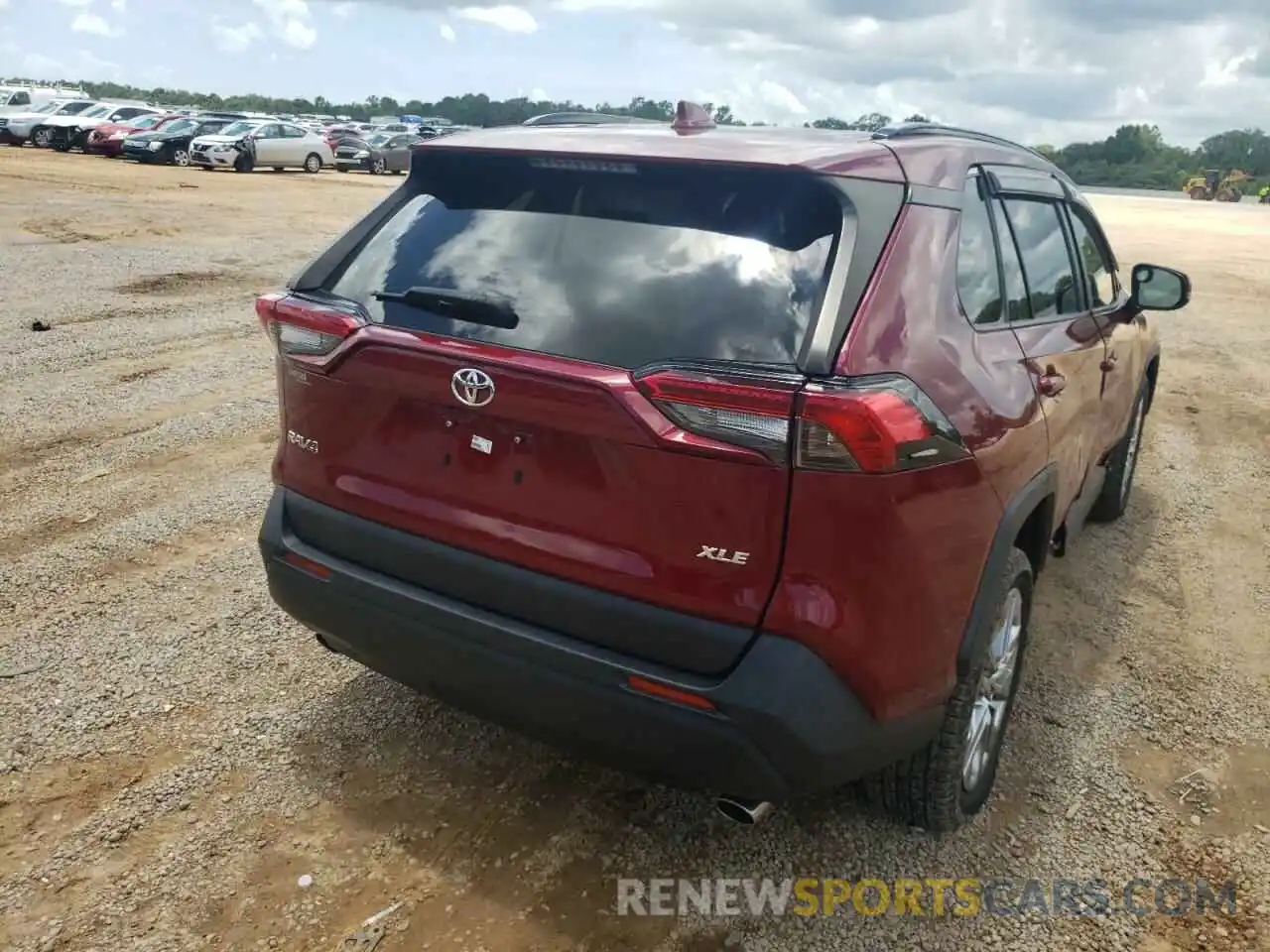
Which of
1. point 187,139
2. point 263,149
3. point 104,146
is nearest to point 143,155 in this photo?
point 187,139

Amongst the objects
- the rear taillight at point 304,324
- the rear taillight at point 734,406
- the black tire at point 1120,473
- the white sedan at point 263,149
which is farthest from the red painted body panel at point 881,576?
the white sedan at point 263,149

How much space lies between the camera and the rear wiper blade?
2.47 m

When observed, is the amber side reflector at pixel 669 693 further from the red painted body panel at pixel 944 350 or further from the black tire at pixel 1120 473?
the black tire at pixel 1120 473

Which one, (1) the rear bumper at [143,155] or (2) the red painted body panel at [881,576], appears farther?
(1) the rear bumper at [143,155]

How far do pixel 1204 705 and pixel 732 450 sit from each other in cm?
263

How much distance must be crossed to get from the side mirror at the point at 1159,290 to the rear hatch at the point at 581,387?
2783 mm

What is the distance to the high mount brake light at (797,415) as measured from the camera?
2115 mm

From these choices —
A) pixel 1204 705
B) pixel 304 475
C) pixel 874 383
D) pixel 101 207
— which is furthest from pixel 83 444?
pixel 101 207

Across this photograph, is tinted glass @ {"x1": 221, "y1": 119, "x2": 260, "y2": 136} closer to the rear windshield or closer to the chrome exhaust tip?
the rear windshield

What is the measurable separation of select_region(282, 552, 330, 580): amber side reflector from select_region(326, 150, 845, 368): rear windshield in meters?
0.71

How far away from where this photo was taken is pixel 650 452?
222cm

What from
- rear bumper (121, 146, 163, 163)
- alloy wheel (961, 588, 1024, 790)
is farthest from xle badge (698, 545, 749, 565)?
rear bumper (121, 146, 163, 163)

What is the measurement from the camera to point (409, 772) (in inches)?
123

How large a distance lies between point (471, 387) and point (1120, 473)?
4.12m
